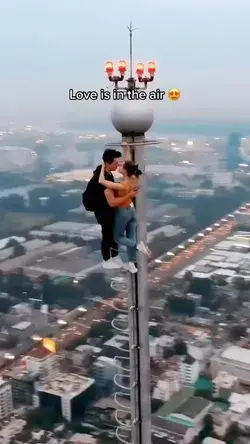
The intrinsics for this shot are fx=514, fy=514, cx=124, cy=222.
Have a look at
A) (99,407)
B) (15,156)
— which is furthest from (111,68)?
(15,156)

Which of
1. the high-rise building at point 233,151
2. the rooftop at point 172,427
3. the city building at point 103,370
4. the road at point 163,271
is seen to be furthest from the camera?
the high-rise building at point 233,151

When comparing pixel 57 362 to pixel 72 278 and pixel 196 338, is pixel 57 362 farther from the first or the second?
pixel 72 278

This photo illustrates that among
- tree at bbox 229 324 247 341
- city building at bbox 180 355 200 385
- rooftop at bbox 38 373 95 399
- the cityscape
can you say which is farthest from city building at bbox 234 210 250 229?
rooftop at bbox 38 373 95 399

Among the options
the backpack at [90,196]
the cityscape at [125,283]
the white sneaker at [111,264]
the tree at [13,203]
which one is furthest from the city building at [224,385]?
the tree at [13,203]

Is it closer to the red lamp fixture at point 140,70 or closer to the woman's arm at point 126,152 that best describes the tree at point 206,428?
the woman's arm at point 126,152

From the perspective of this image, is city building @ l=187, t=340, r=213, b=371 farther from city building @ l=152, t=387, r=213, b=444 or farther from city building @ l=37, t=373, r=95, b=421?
city building @ l=37, t=373, r=95, b=421

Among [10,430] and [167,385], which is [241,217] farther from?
[10,430]
